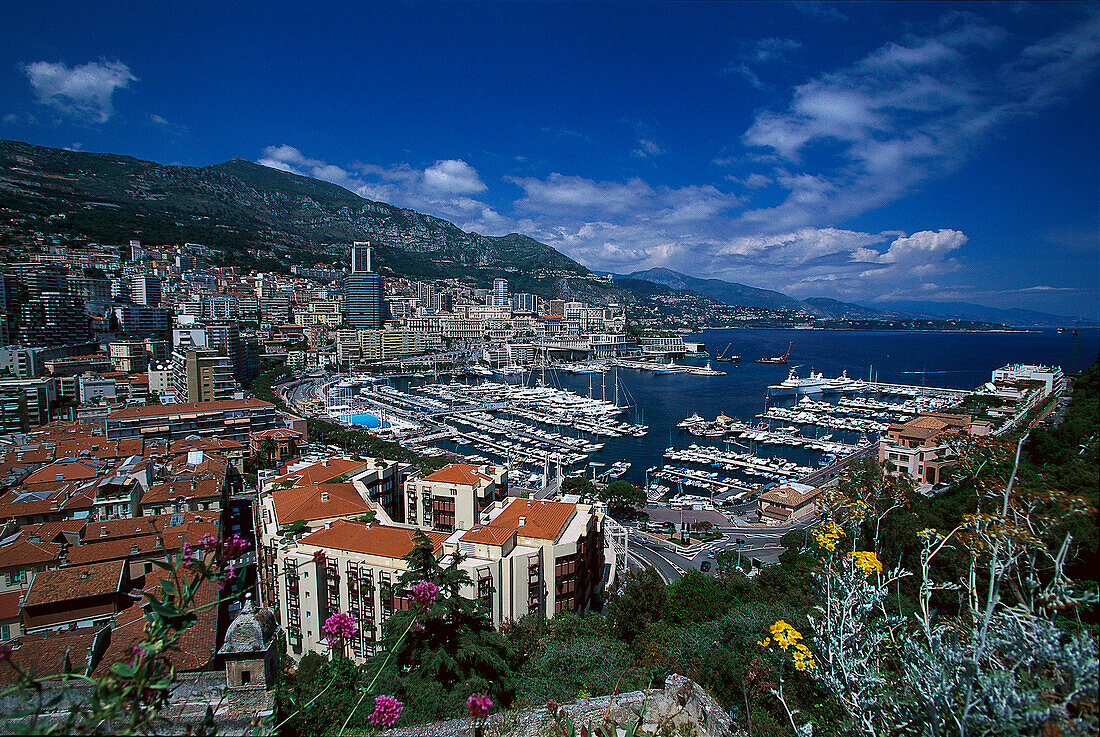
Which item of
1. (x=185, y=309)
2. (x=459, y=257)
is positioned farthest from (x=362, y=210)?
(x=185, y=309)

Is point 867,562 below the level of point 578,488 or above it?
above

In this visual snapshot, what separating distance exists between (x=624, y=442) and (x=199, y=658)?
2050 centimetres

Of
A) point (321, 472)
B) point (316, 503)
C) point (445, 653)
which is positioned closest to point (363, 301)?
point (321, 472)

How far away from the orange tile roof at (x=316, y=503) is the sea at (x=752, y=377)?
12603mm

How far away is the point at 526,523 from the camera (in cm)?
758

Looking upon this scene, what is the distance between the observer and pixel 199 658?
220 inches

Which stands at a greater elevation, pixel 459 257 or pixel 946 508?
pixel 459 257

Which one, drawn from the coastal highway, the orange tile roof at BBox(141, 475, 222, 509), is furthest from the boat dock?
the orange tile roof at BBox(141, 475, 222, 509)

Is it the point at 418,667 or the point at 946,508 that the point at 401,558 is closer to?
the point at 418,667

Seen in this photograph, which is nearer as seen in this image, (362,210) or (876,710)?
(876,710)

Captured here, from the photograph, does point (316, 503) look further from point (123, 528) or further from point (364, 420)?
point (364, 420)

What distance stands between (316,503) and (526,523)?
348 centimetres

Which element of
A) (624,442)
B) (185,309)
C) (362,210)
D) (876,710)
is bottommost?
(624,442)

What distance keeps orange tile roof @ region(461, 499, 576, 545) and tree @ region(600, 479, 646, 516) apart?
20.2ft
